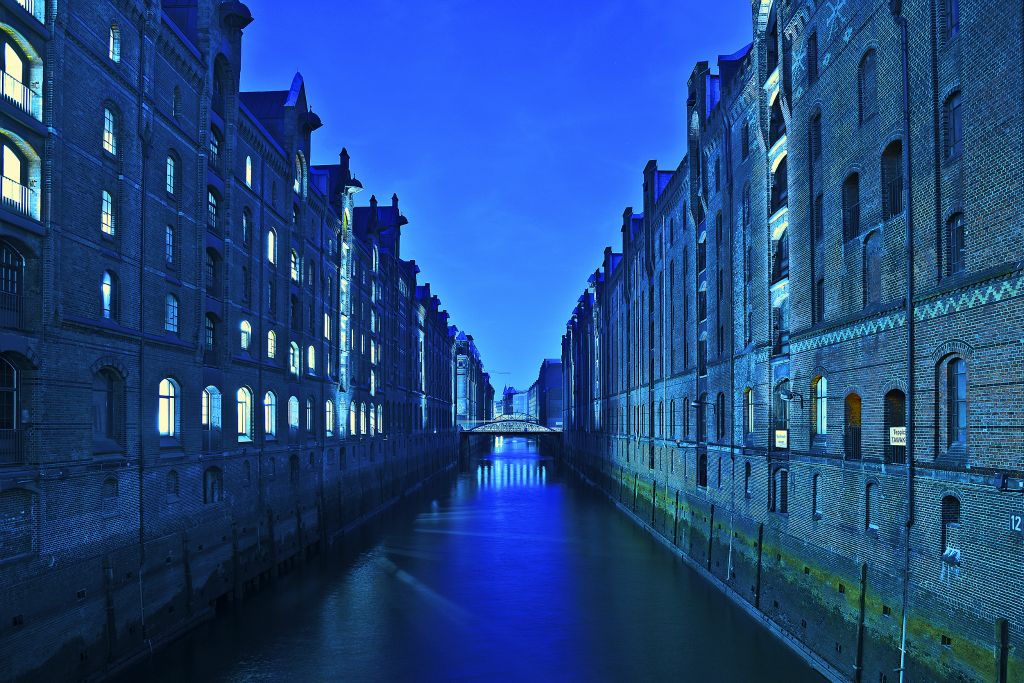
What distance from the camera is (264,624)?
22.2m

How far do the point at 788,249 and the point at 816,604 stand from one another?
9.37 m

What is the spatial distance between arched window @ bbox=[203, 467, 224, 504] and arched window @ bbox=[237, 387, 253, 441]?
278 centimetres

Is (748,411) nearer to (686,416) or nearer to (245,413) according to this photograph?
(686,416)

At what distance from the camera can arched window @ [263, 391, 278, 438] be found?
30.2 m

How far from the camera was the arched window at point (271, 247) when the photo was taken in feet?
99.9

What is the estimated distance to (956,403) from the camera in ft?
43.7

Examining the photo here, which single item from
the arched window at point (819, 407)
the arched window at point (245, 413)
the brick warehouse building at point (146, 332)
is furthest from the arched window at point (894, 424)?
the arched window at point (245, 413)

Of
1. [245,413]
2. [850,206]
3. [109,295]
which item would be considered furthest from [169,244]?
[850,206]

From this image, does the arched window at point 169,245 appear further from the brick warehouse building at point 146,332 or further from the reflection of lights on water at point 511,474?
the reflection of lights on water at point 511,474

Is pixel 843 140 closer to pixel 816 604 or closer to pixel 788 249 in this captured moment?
pixel 788 249

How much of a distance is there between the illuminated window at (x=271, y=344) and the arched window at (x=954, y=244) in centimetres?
2369

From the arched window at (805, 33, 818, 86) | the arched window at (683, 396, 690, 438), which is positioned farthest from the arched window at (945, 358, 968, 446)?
the arched window at (683, 396, 690, 438)

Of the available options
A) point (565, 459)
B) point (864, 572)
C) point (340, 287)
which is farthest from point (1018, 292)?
point (565, 459)

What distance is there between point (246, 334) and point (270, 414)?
156 inches
